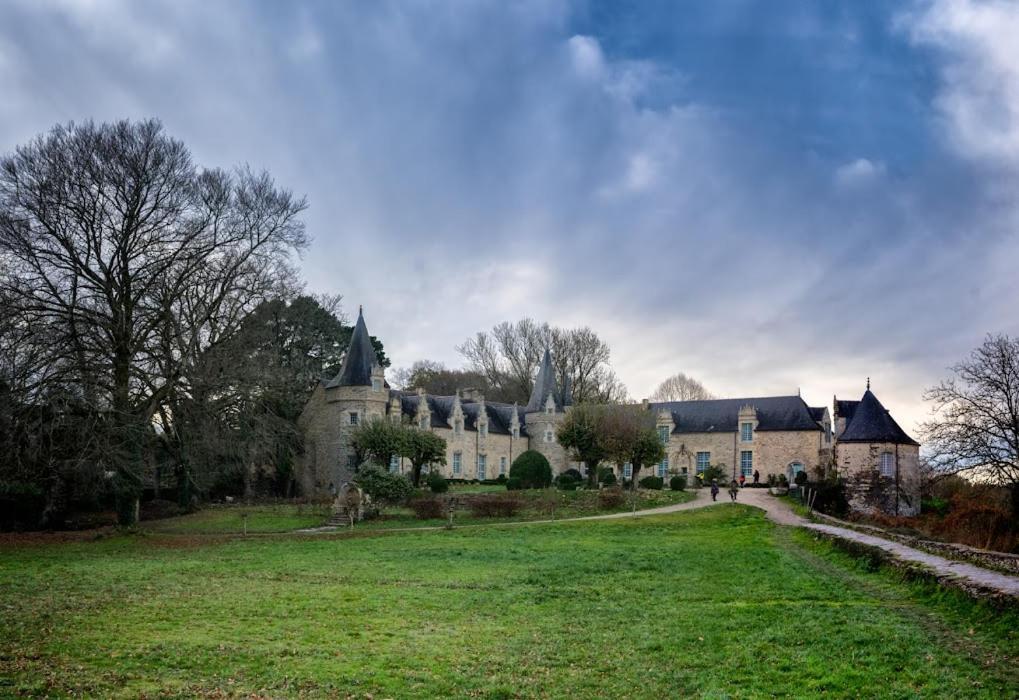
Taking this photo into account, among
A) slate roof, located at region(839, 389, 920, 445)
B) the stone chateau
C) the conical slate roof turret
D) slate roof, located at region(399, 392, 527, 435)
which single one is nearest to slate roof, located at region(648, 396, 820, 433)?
the stone chateau

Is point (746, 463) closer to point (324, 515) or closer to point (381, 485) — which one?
point (381, 485)

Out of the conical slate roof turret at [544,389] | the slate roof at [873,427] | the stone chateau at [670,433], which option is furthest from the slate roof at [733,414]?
the slate roof at [873,427]

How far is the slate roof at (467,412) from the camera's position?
49.3m

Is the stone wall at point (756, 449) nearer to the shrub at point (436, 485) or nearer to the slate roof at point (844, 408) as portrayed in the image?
the slate roof at point (844, 408)

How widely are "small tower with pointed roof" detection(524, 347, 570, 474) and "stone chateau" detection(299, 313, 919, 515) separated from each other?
71 mm

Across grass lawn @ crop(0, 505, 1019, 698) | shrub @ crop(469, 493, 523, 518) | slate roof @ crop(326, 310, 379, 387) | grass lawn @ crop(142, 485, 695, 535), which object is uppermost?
slate roof @ crop(326, 310, 379, 387)

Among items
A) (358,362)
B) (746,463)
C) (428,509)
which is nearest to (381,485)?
(428,509)

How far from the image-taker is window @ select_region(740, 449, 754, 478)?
172 ft

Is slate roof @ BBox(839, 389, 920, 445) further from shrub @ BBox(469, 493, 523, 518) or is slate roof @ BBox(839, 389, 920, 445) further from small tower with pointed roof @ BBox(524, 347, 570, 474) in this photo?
small tower with pointed roof @ BBox(524, 347, 570, 474)

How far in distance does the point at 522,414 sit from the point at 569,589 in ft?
140

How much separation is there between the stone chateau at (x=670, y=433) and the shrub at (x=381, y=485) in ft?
32.2

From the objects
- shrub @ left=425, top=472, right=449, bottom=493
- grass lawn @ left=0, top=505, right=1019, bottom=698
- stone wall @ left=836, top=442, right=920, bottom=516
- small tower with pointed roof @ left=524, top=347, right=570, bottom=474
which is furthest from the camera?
small tower with pointed roof @ left=524, top=347, right=570, bottom=474

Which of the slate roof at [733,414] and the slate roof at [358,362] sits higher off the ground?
the slate roof at [358,362]

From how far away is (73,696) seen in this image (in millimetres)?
6992
